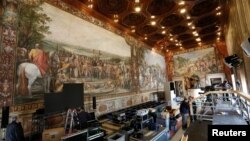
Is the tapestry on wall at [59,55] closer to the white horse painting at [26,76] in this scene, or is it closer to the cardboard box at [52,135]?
the white horse painting at [26,76]

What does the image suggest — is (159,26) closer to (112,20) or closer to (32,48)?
(112,20)

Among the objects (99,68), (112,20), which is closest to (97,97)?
(99,68)

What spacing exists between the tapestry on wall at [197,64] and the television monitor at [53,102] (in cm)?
1582

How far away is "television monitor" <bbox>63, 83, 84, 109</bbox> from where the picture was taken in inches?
196

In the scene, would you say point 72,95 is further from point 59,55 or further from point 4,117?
point 59,55

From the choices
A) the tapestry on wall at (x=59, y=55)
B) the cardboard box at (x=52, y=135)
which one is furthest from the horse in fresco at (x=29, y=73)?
the cardboard box at (x=52, y=135)

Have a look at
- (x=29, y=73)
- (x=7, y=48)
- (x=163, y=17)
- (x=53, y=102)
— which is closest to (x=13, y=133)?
(x=53, y=102)

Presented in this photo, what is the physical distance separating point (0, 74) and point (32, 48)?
54.5 inches

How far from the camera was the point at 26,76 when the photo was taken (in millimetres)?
5184

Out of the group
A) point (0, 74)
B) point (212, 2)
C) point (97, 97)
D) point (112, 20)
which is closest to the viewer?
point (0, 74)

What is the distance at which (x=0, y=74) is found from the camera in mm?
4512

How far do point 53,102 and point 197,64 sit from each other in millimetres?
16459

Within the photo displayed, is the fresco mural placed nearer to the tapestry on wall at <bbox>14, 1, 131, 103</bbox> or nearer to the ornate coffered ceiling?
the ornate coffered ceiling

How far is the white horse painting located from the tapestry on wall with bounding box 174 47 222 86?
53.1 feet
